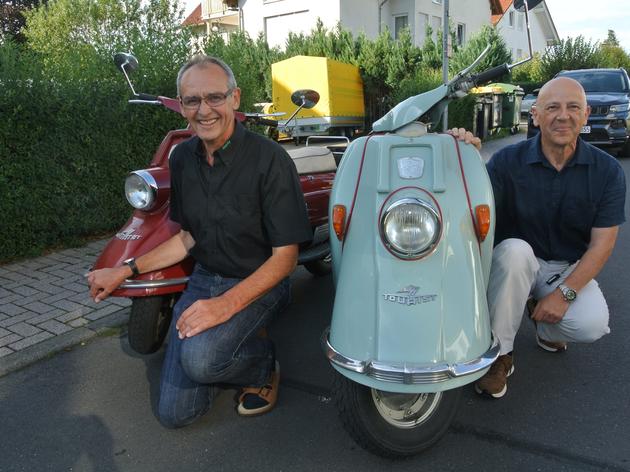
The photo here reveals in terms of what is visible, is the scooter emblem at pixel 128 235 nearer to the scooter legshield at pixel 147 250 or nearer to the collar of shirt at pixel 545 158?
the scooter legshield at pixel 147 250

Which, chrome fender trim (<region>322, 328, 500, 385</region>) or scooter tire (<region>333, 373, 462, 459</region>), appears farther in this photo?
scooter tire (<region>333, 373, 462, 459</region>)

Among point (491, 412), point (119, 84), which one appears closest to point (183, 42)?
point (119, 84)

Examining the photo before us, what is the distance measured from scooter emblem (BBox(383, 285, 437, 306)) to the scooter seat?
193 centimetres

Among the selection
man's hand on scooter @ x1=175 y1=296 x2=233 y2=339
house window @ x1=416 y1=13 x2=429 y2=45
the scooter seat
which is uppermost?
house window @ x1=416 y1=13 x2=429 y2=45

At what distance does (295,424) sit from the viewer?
2457 mm

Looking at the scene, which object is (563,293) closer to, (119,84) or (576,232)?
(576,232)

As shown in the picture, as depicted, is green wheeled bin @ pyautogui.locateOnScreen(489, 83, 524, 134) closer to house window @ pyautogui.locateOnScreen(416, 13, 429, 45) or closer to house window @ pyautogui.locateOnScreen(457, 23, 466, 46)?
house window @ pyautogui.locateOnScreen(416, 13, 429, 45)

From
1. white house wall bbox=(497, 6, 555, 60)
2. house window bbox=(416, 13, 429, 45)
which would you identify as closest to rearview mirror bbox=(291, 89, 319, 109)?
house window bbox=(416, 13, 429, 45)

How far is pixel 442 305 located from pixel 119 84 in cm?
480

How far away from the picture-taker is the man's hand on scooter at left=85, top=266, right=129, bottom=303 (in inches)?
99.7

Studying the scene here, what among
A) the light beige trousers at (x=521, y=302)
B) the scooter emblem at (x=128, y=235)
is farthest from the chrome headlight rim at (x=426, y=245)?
the scooter emblem at (x=128, y=235)

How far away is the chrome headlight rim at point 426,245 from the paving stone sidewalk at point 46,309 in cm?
230

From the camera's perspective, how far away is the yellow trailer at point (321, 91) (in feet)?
47.0

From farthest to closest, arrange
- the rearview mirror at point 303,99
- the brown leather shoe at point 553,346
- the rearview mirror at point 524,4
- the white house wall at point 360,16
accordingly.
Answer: the white house wall at point 360,16 → the rearview mirror at point 303,99 → the brown leather shoe at point 553,346 → the rearview mirror at point 524,4
